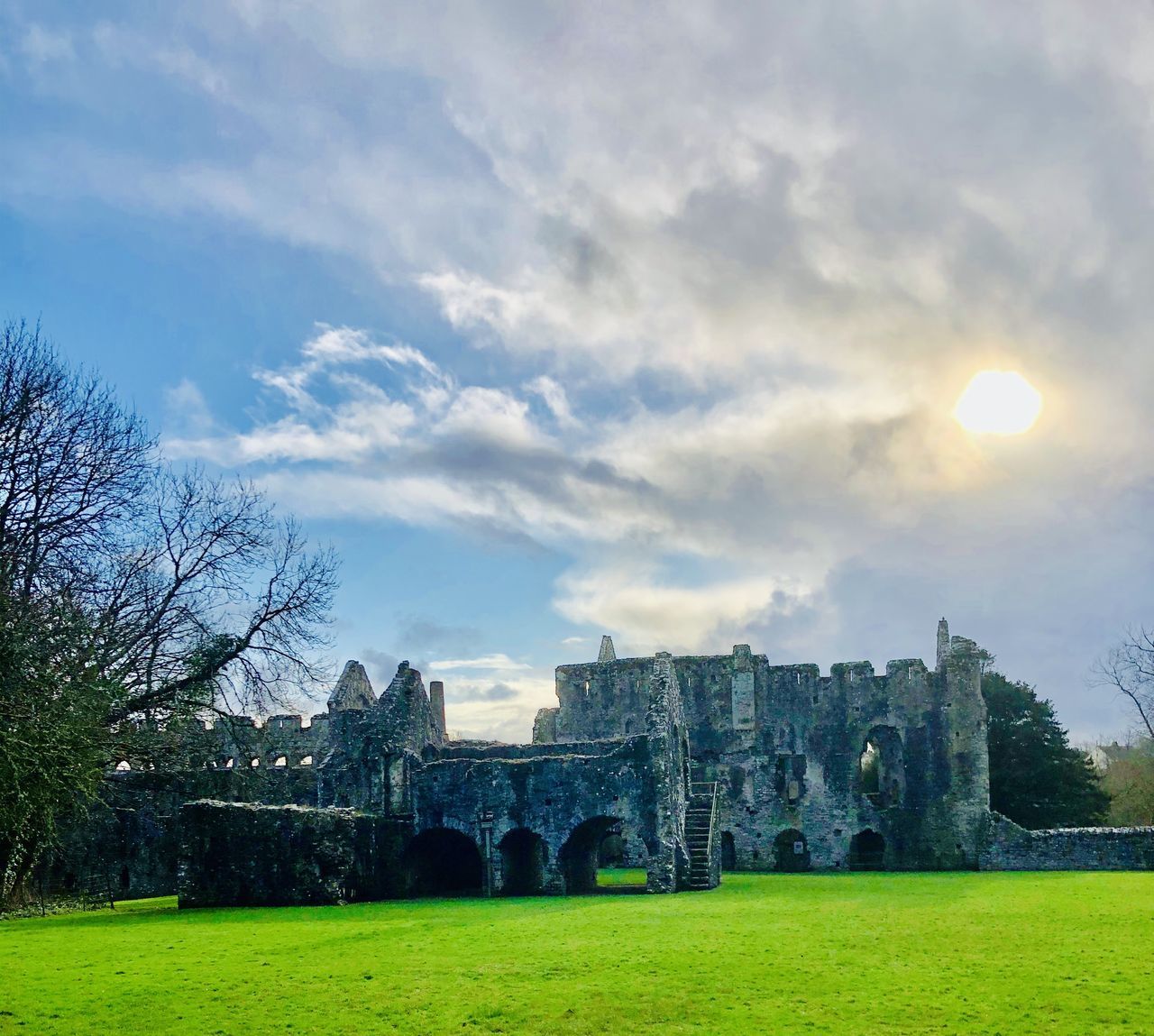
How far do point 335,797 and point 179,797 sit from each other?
545 inches

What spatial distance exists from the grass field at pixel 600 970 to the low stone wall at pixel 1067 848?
1706 cm

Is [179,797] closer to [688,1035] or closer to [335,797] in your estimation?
[335,797]

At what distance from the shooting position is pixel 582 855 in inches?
1565

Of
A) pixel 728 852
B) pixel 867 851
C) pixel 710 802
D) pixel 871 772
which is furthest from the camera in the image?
pixel 871 772

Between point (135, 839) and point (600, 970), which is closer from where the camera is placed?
point (600, 970)

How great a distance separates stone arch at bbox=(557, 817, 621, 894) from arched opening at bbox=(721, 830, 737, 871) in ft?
53.0

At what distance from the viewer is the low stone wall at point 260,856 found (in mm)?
30891

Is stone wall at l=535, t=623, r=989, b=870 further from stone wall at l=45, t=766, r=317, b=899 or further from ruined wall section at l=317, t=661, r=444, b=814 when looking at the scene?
stone wall at l=45, t=766, r=317, b=899

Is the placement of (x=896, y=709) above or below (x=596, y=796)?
above

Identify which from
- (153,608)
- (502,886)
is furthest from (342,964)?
(502,886)

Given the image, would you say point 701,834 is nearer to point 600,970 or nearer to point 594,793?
point 594,793

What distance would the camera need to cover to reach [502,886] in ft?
121

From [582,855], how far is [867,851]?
2112cm

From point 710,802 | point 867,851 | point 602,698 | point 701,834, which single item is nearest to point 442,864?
point 701,834
